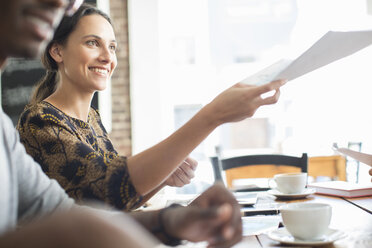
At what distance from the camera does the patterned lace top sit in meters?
0.95

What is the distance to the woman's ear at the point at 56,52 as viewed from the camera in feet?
4.77

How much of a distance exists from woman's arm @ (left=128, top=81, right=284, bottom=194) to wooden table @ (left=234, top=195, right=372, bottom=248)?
25cm

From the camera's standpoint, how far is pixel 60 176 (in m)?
1.05

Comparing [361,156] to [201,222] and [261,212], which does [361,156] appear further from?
[201,222]

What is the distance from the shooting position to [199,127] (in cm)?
91

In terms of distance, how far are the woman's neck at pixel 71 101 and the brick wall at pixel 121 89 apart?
2066 mm

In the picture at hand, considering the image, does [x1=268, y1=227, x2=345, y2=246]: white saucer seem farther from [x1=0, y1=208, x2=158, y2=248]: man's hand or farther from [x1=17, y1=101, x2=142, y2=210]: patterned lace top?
[x1=0, y1=208, x2=158, y2=248]: man's hand

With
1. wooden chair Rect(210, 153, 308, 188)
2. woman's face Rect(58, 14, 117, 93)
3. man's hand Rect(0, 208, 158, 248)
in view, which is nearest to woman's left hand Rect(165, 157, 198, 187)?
woman's face Rect(58, 14, 117, 93)

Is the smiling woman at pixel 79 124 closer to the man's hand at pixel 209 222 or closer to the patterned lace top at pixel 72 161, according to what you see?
the patterned lace top at pixel 72 161

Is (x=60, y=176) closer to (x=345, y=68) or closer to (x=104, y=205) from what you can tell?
(x=104, y=205)

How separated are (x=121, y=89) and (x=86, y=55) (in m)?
2.10

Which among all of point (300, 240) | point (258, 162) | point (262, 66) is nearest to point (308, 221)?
point (300, 240)

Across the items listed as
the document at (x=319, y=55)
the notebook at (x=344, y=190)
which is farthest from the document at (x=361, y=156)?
the document at (x=319, y=55)

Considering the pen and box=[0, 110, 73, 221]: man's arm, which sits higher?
box=[0, 110, 73, 221]: man's arm
